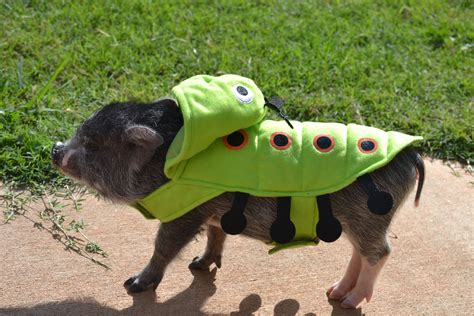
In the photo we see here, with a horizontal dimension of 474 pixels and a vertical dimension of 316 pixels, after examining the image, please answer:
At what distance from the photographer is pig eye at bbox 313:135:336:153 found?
3.44 m

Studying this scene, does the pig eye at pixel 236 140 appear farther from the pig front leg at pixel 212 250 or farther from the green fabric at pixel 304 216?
the pig front leg at pixel 212 250

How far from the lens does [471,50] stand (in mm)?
6953

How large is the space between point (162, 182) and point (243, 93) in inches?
24.3

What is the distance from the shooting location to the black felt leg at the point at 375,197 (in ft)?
11.2

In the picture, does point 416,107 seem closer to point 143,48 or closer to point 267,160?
point 143,48

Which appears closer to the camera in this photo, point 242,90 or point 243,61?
point 242,90

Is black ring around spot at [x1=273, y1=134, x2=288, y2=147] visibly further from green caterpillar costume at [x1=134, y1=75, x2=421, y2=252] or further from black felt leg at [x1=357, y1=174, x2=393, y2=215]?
black felt leg at [x1=357, y1=174, x2=393, y2=215]

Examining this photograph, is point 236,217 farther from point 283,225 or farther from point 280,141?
point 280,141

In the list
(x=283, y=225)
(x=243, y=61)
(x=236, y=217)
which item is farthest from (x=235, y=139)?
(x=243, y=61)

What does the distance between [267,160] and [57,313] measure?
1381mm

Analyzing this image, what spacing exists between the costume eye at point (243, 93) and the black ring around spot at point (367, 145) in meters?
0.61

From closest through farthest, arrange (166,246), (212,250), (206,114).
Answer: (206,114) → (166,246) → (212,250)

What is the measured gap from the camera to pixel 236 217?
3.51m

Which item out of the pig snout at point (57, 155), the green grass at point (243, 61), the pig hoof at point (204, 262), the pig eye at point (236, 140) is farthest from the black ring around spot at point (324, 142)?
the green grass at point (243, 61)
